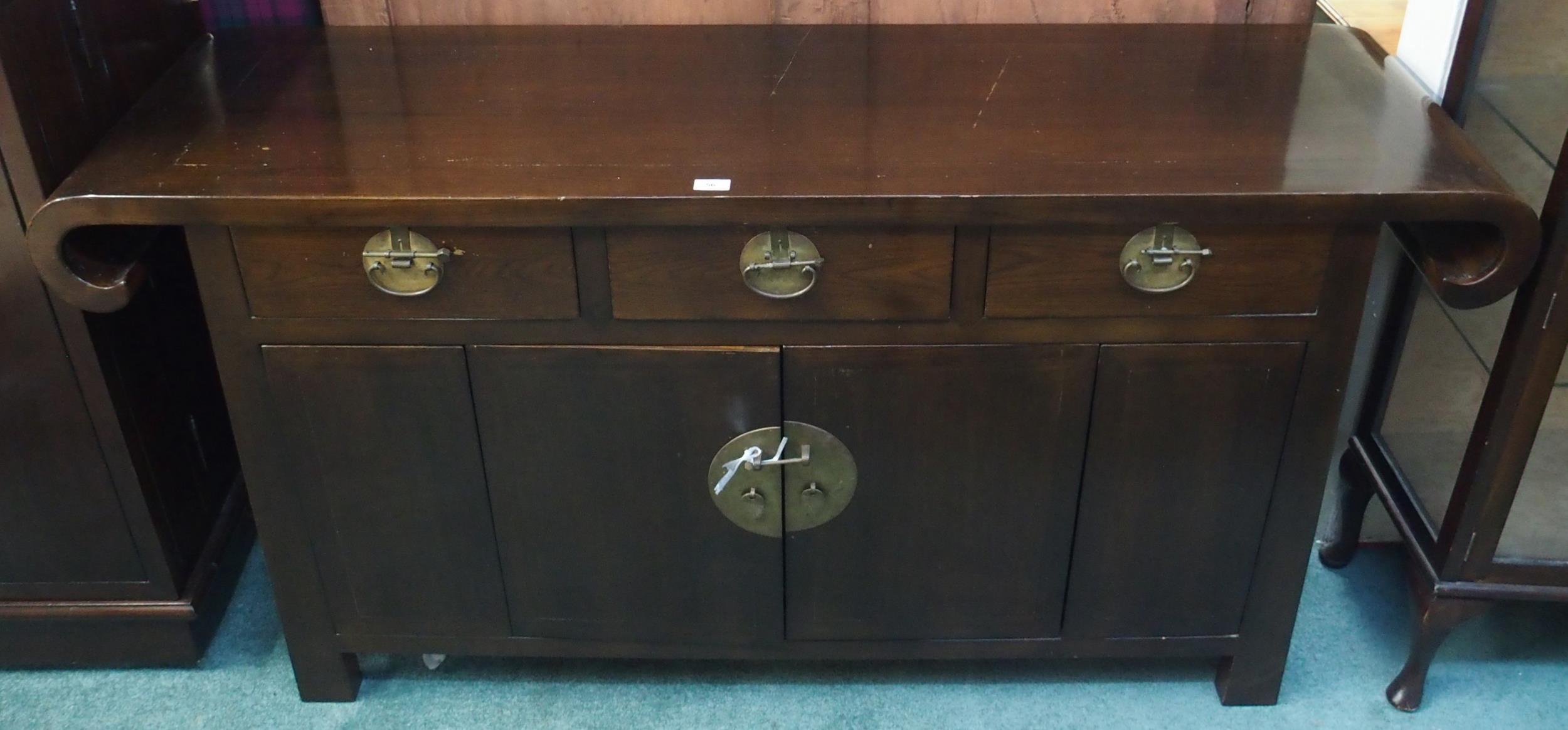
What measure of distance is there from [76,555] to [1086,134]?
114cm

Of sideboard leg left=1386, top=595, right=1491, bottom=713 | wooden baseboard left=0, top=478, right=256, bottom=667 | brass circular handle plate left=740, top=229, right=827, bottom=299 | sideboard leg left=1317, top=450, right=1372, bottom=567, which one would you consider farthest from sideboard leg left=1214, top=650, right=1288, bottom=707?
wooden baseboard left=0, top=478, right=256, bottom=667

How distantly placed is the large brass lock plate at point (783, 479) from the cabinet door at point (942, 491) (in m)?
0.01

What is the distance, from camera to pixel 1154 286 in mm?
1154

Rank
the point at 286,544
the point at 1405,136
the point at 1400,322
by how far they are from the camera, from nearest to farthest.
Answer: the point at 1405,136 < the point at 286,544 < the point at 1400,322

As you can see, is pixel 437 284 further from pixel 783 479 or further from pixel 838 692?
pixel 838 692

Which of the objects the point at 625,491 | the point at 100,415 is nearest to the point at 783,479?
the point at 625,491

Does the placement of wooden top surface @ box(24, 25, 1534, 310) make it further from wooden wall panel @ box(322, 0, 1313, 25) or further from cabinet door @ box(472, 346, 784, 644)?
cabinet door @ box(472, 346, 784, 644)

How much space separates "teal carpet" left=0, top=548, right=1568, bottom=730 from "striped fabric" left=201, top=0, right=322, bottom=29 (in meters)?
0.72

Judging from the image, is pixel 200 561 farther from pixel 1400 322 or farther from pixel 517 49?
pixel 1400 322

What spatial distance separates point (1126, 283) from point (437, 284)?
599 millimetres

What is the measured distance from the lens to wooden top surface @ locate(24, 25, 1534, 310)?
108 cm

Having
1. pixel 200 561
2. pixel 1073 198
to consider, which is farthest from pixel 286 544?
pixel 1073 198

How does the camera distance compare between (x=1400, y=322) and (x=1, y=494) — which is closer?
(x=1, y=494)

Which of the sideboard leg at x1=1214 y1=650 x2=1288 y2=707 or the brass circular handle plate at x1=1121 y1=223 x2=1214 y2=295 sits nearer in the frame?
the brass circular handle plate at x1=1121 y1=223 x2=1214 y2=295
